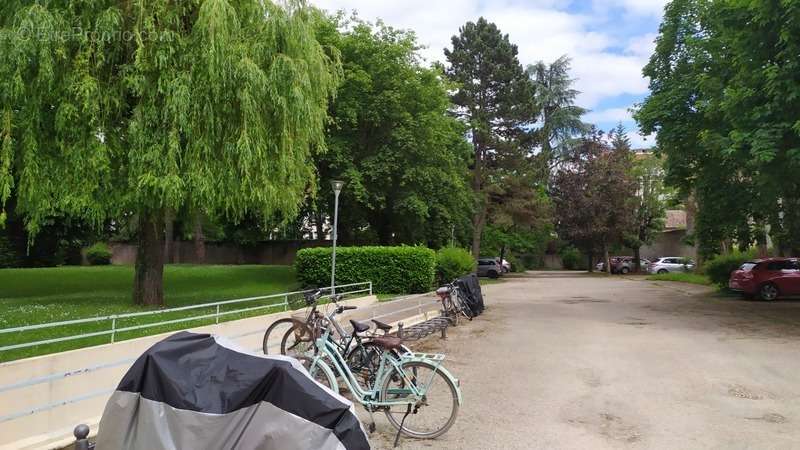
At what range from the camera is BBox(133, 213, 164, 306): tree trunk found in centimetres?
1375

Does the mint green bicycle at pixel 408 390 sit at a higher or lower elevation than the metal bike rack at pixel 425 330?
higher

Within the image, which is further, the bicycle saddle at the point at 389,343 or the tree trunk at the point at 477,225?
the tree trunk at the point at 477,225

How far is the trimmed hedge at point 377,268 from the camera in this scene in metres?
23.0

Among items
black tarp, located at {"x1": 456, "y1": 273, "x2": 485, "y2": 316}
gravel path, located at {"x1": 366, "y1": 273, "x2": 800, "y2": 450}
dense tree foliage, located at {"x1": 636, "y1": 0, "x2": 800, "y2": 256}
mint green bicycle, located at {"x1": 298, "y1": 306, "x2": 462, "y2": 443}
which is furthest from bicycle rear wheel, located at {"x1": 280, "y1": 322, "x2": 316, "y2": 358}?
dense tree foliage, located at {"x1": 636, "y1": 0, "x2": 800, "y2": 256}

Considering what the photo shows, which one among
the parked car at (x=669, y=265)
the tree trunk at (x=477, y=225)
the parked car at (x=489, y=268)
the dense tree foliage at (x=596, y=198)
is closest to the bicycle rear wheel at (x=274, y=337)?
the tree trunk at (x=477, y=225)

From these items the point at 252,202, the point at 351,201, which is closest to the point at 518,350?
the point at 252,202

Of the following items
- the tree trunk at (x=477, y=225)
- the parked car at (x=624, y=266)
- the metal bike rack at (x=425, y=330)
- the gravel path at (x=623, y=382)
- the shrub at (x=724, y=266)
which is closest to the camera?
the gravel path at (x=623, y=382)

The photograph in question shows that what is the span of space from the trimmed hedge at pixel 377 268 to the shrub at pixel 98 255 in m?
17.5

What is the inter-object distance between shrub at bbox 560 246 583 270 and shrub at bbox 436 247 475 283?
126 feet

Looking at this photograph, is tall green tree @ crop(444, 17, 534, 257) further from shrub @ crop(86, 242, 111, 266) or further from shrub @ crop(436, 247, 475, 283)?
shrub @ crop(86, 242, 111, 266)

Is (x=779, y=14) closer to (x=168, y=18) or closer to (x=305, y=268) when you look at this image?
(x=168, y=18)

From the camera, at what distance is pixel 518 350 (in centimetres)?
1059

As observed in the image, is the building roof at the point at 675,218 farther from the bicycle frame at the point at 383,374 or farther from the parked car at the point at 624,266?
the bicycle frame at the point at 383,374

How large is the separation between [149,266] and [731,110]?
14.3 metres
